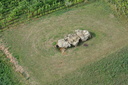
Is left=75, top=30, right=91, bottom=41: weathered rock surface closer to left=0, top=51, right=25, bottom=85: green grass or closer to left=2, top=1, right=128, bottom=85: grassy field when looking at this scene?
left=2, top=1, right=128, bottom=85: grassy field

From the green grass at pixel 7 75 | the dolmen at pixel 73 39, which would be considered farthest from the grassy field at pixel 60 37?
the green grass at pixel 7 75

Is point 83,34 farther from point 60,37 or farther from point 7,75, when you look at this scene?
point 7,75

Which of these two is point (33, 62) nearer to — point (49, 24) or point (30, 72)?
point (30, 72)

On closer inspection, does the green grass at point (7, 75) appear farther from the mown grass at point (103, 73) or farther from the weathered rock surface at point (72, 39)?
the weathered rock surface at point (72, 39)

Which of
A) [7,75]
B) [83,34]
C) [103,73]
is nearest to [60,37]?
[83,34]

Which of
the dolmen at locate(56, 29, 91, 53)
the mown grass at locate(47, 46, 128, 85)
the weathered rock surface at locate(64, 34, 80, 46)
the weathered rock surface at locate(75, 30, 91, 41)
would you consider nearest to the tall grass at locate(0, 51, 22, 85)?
the mown grass at locate(47, 46, 128, 85)

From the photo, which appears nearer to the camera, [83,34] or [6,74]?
[6,74]

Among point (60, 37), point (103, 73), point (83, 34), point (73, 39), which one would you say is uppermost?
point (83, 34)
